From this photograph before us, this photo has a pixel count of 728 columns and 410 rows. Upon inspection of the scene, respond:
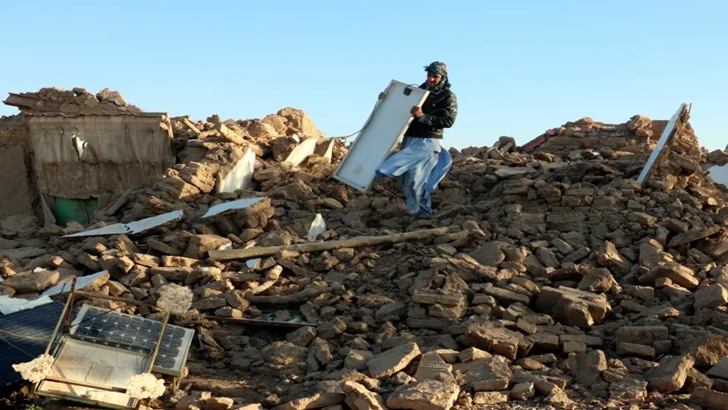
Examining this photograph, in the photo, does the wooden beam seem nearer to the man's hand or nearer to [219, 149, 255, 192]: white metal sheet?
the man's hand

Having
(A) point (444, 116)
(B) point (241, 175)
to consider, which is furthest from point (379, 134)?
(B) point (241, 175)

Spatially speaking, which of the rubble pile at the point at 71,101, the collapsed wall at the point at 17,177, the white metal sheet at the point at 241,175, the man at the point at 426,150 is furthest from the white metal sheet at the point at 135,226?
the rubble pile at the point at 71,101

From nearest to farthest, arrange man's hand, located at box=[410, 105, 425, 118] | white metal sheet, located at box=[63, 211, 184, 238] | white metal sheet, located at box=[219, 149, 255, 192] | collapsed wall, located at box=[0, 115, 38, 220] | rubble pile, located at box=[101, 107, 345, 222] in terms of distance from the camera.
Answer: white metal sheet, located at box=[63, 211, 184, 238] → man's hand, located at box=[410, 105, 425, 118] → rubble pile, located at box=[101, 107, 345, 222] → white metal sheet, located at box=[219, 149, 255, 192] → collapsed wall, located at box=[0, 115, 38, 220]

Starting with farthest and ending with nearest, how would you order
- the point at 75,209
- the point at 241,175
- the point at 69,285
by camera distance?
1. the point at 75,209
2. the point at 241,175
3. the point at 69,285

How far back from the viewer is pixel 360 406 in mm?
4648

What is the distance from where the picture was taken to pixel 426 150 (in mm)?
8219

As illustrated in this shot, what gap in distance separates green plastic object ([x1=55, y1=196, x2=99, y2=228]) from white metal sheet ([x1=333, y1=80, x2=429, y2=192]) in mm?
3799

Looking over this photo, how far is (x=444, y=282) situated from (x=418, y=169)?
6.93 ft

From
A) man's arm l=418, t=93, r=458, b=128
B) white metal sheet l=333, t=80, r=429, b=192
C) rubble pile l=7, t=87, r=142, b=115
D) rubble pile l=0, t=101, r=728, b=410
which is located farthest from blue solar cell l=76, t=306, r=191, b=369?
rubble pile l=7, t=87, r=142, b=115

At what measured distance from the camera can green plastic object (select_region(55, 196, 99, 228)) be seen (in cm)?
1069

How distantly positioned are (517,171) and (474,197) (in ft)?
2.39

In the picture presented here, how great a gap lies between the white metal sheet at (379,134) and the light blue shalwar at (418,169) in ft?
0.59

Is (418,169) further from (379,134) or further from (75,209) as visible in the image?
(75,209)

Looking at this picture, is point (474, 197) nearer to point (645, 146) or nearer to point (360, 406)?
point (645, 146)
